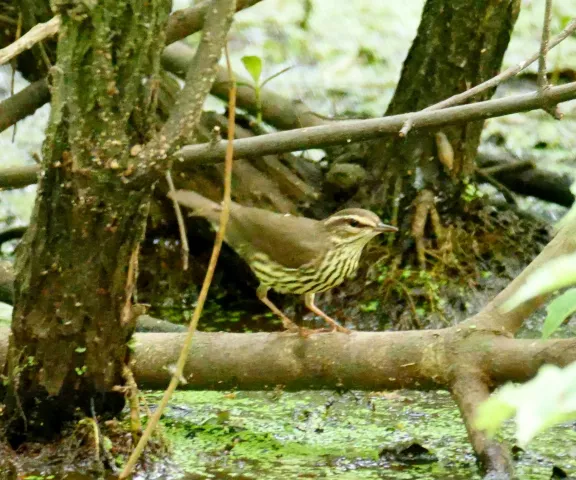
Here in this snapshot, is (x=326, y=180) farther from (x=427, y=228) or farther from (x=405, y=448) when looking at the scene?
(x=405, y=448)

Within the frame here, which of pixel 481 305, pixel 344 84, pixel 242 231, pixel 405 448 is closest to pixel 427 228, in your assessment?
pixel 481 305

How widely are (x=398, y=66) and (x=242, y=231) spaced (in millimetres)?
4887

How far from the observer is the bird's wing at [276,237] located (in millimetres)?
4258

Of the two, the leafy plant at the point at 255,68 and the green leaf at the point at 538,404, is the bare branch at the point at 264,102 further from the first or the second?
the green leaf at the point at 538,404

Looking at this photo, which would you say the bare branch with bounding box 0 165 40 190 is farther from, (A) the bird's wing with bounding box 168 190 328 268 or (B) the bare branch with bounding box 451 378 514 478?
(B) the bare branch with bounding box 451 378 514 478

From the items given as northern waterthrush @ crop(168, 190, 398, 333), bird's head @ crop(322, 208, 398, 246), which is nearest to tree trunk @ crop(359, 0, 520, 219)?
bird's head @ crop(322, 208, 398, 246)

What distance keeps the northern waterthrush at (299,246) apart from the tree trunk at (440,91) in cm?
115

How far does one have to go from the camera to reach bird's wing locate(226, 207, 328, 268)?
4.26m

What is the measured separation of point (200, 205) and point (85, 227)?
6.40ft

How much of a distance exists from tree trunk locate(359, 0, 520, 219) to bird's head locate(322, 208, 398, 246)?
104 centimetres

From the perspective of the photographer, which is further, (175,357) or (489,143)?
(489,143)

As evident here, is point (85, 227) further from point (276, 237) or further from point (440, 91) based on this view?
point (440, 91)

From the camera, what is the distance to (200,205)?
4.96 m

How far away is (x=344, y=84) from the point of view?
854 centimetres
